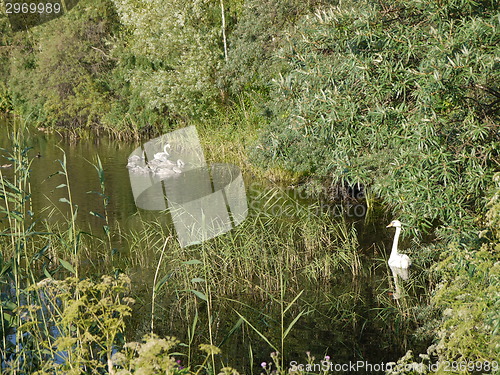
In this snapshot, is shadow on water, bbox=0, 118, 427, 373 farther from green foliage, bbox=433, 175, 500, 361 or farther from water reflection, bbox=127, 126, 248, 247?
green foliage, bbox=433, 175, 500, 361

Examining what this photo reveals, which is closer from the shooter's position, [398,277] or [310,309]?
[310,309]

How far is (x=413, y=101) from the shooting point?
5.74 m

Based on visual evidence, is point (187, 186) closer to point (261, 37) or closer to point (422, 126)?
point (261, 37)

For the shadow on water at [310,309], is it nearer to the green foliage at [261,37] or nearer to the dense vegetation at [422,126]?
the dense vegetation at [422,126]

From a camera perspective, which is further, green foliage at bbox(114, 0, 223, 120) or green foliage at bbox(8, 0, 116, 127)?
green foliage at bbox(8, 0, 116, 127)

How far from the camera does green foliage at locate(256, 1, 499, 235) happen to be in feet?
15.7

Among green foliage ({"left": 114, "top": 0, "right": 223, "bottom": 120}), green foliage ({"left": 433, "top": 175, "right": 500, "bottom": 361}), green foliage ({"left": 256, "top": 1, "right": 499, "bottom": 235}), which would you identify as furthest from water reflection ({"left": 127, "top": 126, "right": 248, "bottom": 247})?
green foliage ({"left": 433, "top": 175, "right": 500, "bottom": 361})

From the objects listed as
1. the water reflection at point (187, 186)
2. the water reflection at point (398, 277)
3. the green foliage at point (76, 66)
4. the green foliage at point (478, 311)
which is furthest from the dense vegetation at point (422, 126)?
the green foliage at point (76, 66)

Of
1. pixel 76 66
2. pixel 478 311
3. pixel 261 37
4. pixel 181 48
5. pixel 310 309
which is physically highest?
pixel 261 37

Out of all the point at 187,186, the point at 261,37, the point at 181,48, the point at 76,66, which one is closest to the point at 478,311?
the point at 261,37

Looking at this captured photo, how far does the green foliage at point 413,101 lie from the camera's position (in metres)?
4.79

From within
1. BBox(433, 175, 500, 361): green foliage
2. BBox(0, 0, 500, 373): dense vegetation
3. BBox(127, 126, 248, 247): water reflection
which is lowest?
BBox(127, 126, 248, 247): water reflection

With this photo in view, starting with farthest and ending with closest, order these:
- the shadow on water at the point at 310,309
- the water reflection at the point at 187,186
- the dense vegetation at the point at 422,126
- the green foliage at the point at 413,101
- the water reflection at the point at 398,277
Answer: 1. the water reflection at the point at 187,186
2. the water reflection at the point at 398,277
3. the shadow on water at the point at 310,309
4. the green foliage at the point at 413,101
5. the dense vegetation at the point at 422,126

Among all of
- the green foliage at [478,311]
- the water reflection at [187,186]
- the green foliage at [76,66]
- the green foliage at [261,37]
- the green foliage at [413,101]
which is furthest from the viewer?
the green foliage at [76,66]
